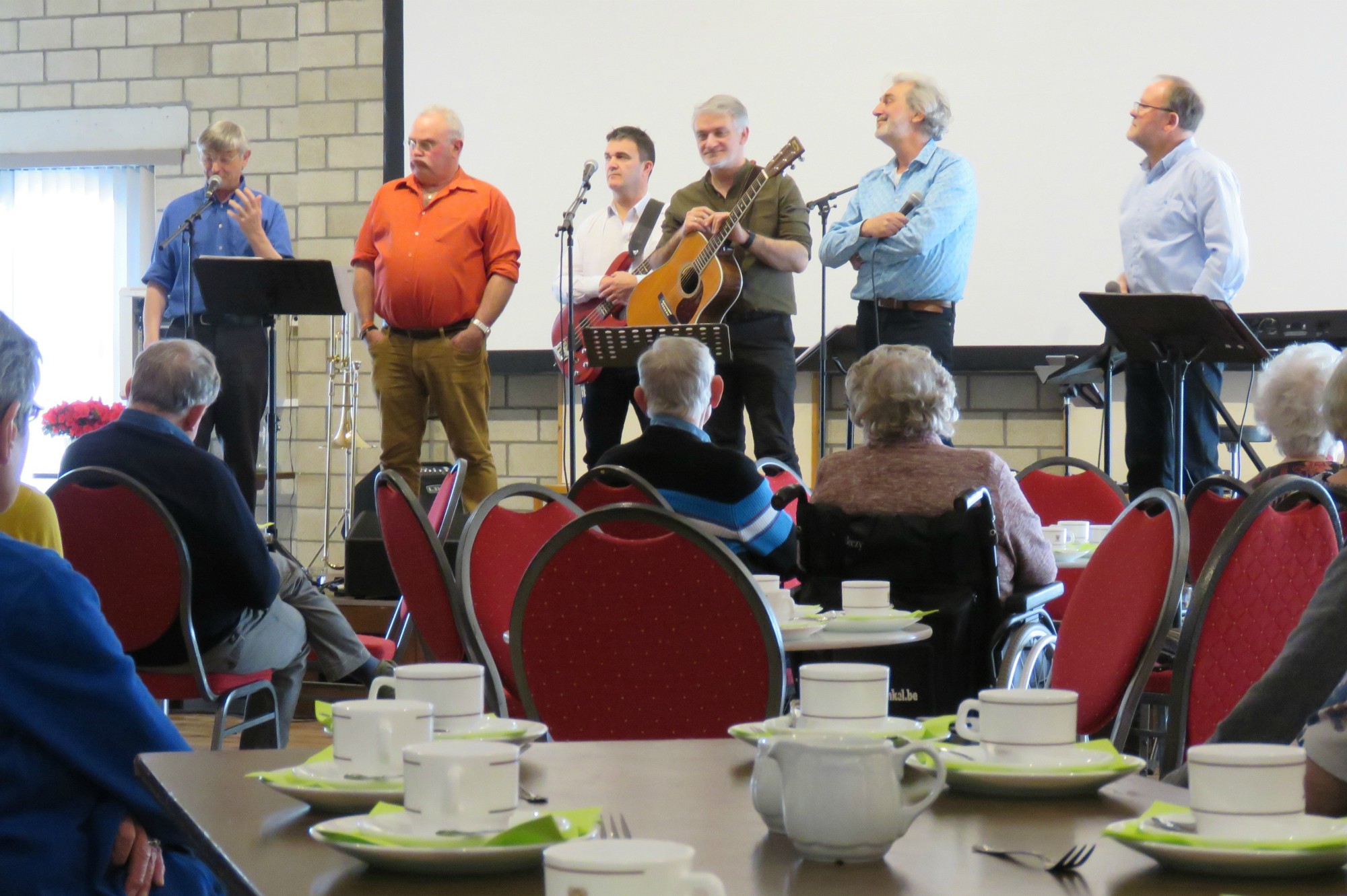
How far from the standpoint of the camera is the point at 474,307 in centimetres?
532

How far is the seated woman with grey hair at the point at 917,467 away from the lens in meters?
2.70

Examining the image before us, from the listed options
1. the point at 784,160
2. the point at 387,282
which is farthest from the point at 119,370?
the point at 784,160

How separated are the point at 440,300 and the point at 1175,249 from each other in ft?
8.19

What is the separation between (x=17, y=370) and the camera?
143cm

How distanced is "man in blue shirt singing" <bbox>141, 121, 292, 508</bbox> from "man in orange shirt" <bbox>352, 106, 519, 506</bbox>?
550mm

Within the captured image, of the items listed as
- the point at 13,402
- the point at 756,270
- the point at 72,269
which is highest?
the point at 72,269

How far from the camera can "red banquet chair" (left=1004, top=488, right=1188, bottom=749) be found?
6.79ft

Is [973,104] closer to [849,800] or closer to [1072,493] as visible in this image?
[1072,493]

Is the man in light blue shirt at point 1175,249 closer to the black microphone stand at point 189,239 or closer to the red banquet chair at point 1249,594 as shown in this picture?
the red banquet chair at point 1249,594

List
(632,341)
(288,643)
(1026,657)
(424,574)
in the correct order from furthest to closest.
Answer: (632,341) < (288,643) < (1026,657) < (424,574)

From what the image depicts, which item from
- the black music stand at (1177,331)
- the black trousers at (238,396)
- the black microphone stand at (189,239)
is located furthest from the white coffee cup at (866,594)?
the black trousers at (238,396)

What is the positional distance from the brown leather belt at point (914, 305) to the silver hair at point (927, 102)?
0.55 meters

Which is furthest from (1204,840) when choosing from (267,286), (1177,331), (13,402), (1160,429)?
(267,286)

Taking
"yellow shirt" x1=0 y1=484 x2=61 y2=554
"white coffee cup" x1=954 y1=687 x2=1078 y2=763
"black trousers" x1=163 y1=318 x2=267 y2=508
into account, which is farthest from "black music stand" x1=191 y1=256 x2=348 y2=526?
"white coffee cup" x1=954 y1=687 x2=1078 y2=763
